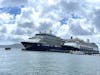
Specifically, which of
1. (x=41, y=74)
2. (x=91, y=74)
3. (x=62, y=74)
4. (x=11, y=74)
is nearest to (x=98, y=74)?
(x=91, y=74)

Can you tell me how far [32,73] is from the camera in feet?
189

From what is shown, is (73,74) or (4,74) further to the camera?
(73,74)

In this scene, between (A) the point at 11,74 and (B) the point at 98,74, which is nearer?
(A) the point at 11,74

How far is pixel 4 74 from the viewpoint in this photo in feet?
179

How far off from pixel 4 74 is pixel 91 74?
15.5 metres

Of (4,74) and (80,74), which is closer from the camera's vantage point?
(4,74)

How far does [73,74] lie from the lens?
58250 mm

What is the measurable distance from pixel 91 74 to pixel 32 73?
34.3ft

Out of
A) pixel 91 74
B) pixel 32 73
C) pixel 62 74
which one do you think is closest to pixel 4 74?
pixel 32 73

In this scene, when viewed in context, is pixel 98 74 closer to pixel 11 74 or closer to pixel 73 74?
pixel 73 74

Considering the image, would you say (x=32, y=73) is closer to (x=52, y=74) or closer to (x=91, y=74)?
(x=52, y=74)

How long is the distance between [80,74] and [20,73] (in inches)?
409

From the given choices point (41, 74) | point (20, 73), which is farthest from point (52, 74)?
point (20, 73)

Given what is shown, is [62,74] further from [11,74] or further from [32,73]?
[11,74]
